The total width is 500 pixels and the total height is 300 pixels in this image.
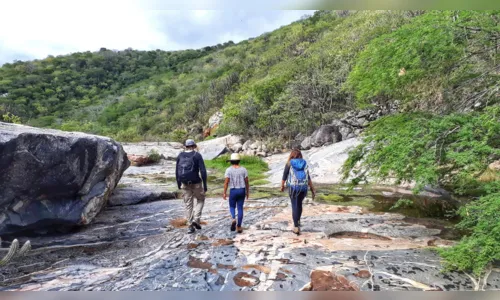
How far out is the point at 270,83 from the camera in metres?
13.1

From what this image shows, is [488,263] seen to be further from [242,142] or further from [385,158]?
[242,142]

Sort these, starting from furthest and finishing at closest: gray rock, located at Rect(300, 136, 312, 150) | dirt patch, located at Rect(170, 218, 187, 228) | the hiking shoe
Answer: gray rock, located at Rect(300, 136, 312, 150) < dirt patch, located at Rect(170, 218, 187, 228) < the hiking shoe

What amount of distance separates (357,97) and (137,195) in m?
4.69

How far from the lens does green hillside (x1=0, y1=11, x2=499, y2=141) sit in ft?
14.1

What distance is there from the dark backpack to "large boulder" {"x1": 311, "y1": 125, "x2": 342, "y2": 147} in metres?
8.14

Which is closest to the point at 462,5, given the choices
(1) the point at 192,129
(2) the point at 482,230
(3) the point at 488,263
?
(2) the point at 482,230

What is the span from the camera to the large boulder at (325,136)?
11617mm

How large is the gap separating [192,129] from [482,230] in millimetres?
10177

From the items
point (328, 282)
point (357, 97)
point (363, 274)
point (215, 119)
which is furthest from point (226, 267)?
point (215, 119)

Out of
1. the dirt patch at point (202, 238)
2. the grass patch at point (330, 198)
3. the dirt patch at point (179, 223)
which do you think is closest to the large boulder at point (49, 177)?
the dirt patch at point (179, 223)

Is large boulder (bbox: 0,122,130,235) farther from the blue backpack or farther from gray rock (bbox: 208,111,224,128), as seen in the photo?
gray rock (bbox: 208,111,224,128)

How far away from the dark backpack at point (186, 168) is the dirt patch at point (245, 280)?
4.93 ft


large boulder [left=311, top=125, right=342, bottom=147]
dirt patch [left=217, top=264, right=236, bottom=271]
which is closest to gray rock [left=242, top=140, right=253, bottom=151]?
large boulder [left=311, top=125, right=342, bottom=147]

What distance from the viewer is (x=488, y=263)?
3.25m
